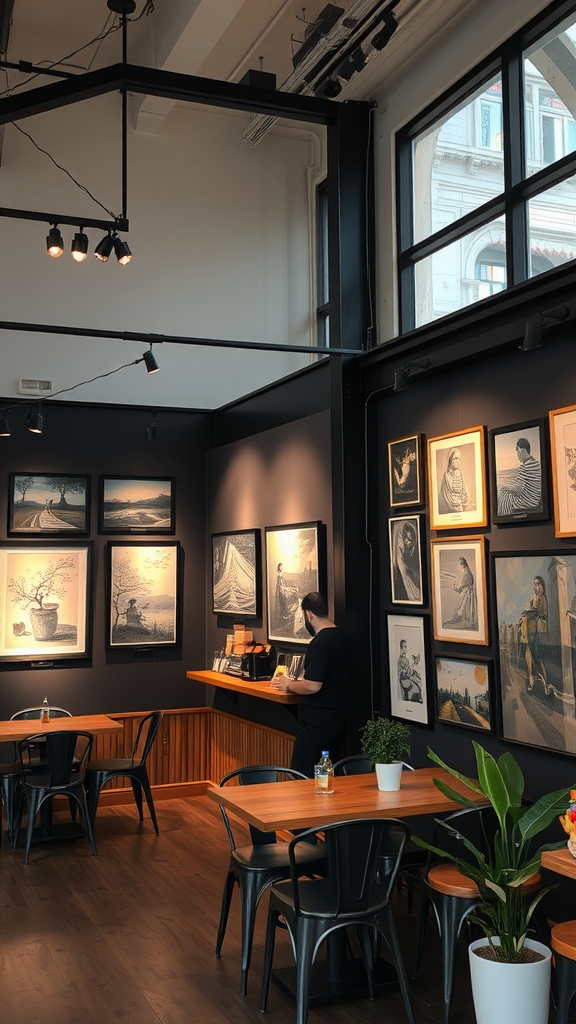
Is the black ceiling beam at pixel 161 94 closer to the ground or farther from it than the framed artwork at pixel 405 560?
farther from it

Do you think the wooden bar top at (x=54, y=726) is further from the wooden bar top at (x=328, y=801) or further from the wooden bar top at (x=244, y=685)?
the wooden bar top at (x=328, y=801)

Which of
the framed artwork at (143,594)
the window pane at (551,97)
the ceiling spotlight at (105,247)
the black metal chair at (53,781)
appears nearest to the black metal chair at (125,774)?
the black metal chair at (53,781)

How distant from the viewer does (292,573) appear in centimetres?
715

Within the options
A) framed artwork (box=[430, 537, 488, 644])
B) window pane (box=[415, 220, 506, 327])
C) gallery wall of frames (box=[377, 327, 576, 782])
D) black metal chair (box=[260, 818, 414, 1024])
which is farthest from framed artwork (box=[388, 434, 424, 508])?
black metal chair (box=[260, 818, 414, 1024])

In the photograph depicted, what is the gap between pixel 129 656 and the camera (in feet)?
27.7

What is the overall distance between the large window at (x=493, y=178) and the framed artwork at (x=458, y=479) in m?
1.19

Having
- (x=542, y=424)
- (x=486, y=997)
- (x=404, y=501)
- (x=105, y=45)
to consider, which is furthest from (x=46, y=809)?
(x=105, y=45)

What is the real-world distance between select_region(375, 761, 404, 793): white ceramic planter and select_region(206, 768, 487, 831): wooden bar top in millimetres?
36

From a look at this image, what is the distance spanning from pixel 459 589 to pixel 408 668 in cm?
79

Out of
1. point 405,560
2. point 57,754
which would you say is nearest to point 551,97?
point 405,560

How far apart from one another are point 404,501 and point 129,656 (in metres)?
3.61

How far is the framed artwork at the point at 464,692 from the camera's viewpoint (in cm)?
512

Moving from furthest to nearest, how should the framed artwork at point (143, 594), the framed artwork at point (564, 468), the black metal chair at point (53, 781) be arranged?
the framed artwork at point (143, 594) → the black metal chair at point (53, 781) → the framed artwork at point (564, 468)

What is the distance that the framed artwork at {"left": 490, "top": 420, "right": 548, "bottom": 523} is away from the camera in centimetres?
473
